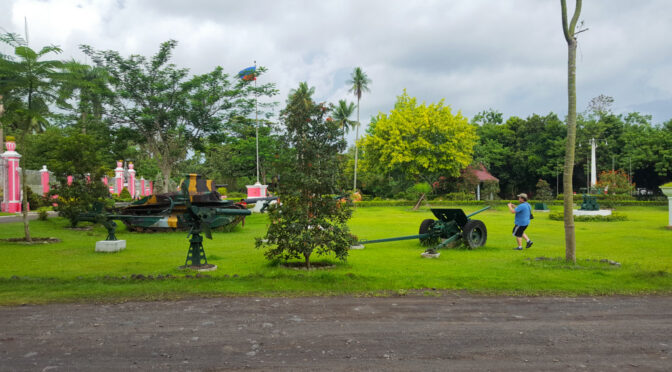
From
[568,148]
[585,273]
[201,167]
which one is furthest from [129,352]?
[201,167]

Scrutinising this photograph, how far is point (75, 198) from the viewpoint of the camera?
16266mm

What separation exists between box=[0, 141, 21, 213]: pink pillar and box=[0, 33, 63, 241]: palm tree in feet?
45.7

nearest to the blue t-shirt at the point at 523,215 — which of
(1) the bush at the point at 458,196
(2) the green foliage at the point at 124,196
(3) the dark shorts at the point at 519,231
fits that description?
(3) the dark shorts at the point at 519,231

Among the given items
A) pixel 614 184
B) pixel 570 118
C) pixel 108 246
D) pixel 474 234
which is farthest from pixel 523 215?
pixel 614 184

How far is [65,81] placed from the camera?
1166cm

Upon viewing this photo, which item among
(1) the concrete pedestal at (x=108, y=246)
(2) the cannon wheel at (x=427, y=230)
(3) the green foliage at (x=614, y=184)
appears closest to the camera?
(1) the concrete pedestal at (x=108, y=246)

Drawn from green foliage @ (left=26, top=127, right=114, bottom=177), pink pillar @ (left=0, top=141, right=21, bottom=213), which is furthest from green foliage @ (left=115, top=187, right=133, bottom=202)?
green foliage @ (left=26, top=127, right=114, bottom=177)

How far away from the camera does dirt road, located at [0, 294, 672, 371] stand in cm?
368

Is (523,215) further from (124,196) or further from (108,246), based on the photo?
(124,196)

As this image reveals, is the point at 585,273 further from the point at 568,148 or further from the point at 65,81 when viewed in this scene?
the point at 65,81

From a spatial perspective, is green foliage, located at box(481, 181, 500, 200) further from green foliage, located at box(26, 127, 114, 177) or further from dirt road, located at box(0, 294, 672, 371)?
dirt road, located at box(0, 294, 672, 371)

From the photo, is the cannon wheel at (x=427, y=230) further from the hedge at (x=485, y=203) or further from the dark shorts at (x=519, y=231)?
the hedge at (x=485, y=203)

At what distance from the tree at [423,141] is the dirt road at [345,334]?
29329mm

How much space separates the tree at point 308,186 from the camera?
305 inches
